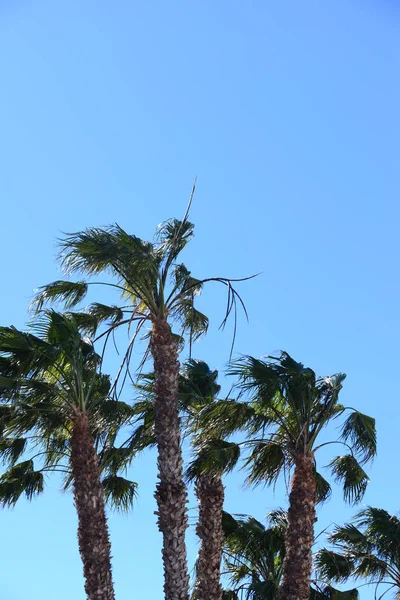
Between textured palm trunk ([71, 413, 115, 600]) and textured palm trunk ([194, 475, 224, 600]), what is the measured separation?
6.48ft

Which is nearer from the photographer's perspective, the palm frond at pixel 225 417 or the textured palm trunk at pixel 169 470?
the textured palm trunk at pixel 169 470

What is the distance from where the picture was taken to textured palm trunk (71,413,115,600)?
1611 cm

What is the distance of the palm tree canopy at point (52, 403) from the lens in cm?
1608

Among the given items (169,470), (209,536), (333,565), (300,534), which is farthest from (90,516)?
(333,565)

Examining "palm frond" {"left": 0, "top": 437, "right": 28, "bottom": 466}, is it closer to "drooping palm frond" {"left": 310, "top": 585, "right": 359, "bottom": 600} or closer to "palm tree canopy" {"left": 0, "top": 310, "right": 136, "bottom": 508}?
"palm tree canopy" {"left": 0, "top": 310, "right": 136, "bottom": 508}

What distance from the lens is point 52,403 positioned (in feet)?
54.3

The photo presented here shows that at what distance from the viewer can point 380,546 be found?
731 inches

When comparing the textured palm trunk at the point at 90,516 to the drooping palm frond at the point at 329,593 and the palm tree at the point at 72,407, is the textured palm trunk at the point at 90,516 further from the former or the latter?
the drooping palm frond at the point at 329,593

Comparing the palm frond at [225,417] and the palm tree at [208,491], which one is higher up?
the palm frond at [225,417]

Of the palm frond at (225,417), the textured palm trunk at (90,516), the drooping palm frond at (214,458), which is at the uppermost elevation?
the palm frond at (225,417)

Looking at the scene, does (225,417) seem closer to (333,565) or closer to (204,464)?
(204,464)

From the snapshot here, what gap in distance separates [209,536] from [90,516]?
2.64 metres

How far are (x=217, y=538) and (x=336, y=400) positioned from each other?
11.0 feet

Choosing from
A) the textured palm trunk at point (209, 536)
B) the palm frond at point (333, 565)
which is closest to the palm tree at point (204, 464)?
the textured palm trunk at point (209, 536)
